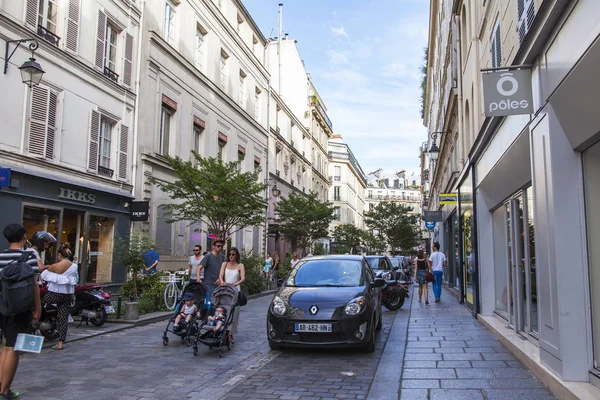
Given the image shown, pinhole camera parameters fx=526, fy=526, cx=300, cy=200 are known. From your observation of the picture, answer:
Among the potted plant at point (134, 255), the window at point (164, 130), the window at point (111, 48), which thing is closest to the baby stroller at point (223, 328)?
the potted plant at point (134, 255)

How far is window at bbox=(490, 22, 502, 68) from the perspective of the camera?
412 inches

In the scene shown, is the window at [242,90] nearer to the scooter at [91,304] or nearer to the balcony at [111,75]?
the balcony at [111,75]

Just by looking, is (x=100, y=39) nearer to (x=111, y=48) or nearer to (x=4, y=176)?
(x=111, y=48)

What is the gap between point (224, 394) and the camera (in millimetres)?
6047

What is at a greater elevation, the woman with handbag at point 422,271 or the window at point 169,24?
the window at point 169,24

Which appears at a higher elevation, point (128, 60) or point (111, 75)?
point (128, 60)

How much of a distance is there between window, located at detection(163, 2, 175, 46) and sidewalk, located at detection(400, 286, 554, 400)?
1671 centimetres

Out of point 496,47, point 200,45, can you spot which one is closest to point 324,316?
point 496,47

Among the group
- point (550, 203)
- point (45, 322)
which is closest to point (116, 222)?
point (45, 322)

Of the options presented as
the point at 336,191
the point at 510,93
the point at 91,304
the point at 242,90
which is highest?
the point at 242,90

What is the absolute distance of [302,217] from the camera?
35594mm

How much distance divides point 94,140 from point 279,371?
41.1 feet

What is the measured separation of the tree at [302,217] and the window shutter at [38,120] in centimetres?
2184

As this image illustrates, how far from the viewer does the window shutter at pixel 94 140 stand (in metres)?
17.0
